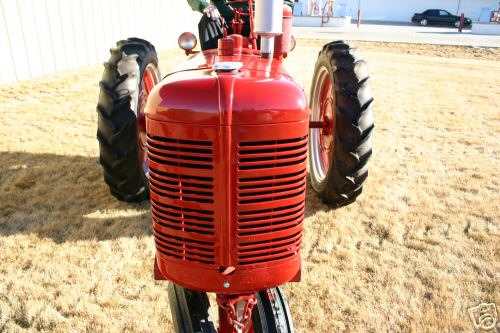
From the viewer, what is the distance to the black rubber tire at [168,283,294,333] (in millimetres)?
1750

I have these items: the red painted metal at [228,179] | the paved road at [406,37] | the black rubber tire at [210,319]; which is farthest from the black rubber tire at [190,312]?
the paved road at [406,37]

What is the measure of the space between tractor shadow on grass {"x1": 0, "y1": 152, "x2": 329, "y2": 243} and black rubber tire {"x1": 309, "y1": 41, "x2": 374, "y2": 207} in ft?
1.65

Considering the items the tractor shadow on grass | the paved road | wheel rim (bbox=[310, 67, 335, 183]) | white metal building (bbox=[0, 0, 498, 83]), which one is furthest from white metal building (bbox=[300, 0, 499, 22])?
the tractor shadow on grass

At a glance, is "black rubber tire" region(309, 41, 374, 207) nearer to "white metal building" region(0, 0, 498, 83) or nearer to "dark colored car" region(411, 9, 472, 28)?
"white metal building" region(0, 0, 498, 83)

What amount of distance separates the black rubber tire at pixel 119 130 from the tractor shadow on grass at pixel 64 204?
261mm

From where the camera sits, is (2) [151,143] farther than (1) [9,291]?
No

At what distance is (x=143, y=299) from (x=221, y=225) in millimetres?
1035

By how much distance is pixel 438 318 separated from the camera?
2.23m

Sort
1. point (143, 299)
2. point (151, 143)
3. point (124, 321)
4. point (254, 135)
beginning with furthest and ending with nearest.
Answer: point (143, 299) < point (124, 321) < point (151, 143) < point (254, 135)

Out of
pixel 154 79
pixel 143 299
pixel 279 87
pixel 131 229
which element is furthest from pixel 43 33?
pixel 279 87

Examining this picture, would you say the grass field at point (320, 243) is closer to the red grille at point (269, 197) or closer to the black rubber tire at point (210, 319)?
the black rubber tire at point (210, 319)

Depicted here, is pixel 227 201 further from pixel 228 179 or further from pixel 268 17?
pixel 268 17

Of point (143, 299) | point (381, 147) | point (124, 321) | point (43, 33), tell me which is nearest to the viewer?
point (124, 321)

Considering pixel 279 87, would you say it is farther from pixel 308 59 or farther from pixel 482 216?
pixel 308 59
